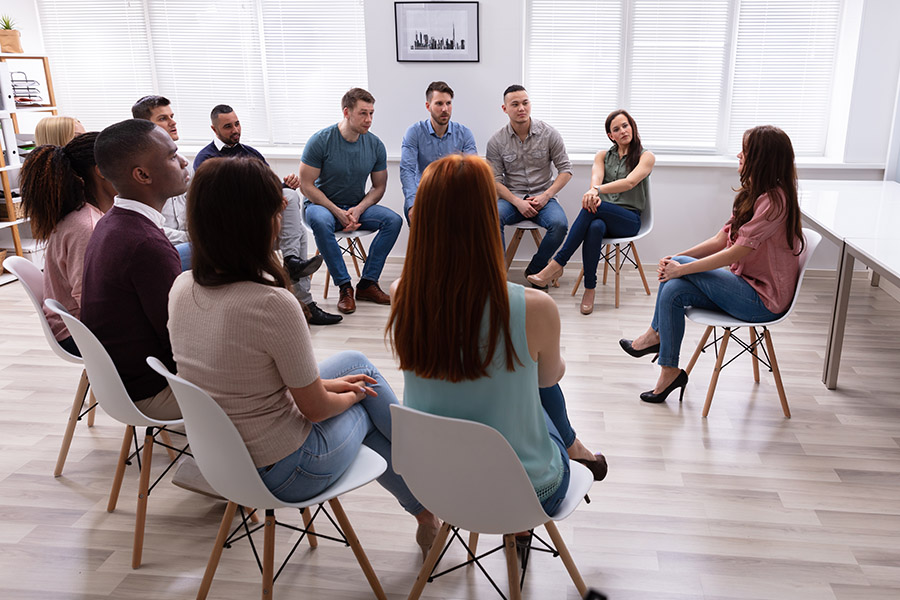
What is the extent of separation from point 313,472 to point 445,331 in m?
0.55

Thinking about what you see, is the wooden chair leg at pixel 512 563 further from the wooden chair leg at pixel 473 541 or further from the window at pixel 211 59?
the window at pixel 211 59

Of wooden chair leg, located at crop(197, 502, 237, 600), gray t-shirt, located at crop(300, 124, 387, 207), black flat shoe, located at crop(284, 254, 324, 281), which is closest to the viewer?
wooden chair leg, located at crop(197, 502, 237, 600)

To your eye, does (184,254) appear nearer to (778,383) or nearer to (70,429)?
(70,429)

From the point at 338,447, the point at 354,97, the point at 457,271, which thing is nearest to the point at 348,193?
the point at 354,97

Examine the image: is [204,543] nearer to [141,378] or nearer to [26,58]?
[141,378]

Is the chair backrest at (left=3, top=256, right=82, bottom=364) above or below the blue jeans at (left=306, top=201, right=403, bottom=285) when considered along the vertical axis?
above

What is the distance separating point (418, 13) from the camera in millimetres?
5133

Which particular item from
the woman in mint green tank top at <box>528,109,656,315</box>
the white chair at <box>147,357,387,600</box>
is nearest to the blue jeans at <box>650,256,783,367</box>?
the woman in mint green tank top at <box>528,109,656,315</box>

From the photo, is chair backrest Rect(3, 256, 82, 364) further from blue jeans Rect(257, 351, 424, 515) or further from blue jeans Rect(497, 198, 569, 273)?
blue jeans Rect(497, 198, 569, 273)

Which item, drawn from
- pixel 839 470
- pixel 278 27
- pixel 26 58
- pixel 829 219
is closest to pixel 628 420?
pixel 839 470

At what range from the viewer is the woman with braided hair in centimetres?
261

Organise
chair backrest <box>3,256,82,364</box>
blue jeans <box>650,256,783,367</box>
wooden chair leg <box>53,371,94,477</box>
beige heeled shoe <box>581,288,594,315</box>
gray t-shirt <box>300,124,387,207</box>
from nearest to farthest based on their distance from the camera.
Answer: chair backrest <box>3,256,82,364</box> < wooden chair leg <box>53,371,94,477</box> < blue jeans <box>650,256,783,367</box> < beige heeled shoe <box>581,288,594,315</box> < gray t-shirt <box>300,124,387,207</box>

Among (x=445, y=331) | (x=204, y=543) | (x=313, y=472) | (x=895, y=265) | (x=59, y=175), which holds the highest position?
(x=59, y=175)

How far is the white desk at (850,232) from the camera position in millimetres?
2934
